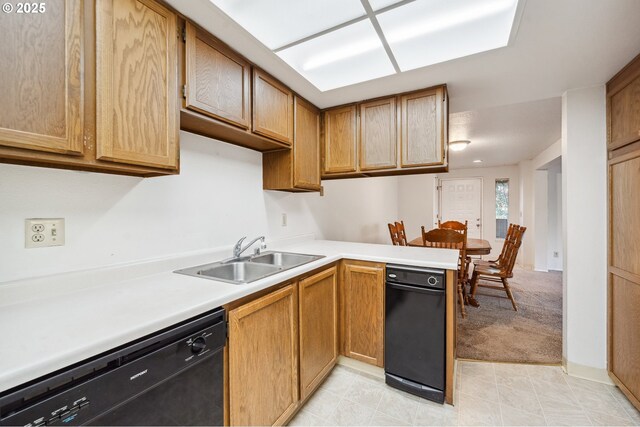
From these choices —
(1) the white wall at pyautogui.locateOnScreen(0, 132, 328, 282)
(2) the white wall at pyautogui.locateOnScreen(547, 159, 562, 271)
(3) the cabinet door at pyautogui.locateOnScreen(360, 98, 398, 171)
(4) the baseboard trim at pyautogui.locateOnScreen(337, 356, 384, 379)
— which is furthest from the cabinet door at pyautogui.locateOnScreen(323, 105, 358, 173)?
(2) the white wall at pyautogui.locateOnScreen(547, 159, 562, 271)

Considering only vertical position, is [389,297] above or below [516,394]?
above

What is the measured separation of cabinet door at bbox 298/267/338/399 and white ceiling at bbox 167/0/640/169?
4.59 feet

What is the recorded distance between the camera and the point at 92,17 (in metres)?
0.96

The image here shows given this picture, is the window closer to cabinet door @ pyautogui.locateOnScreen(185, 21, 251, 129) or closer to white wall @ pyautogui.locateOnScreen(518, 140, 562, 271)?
white wall @ pyautogui.locateOnScreen(518, 140, 562, 271)

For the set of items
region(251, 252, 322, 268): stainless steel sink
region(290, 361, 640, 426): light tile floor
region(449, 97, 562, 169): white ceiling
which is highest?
region(449, 97, 562, 169): white ceiling

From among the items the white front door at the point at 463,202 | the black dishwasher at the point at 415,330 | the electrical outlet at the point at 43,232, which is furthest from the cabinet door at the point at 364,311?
the white front door at the point at 463,202

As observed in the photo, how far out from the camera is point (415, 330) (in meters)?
1.72

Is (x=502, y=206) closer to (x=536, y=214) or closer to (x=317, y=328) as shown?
(x=536, y=214)

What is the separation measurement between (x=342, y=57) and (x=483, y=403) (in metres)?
2.39

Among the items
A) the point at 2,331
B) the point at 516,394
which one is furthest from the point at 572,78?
the point at 2,331

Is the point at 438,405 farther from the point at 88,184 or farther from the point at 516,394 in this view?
the point at 88,184

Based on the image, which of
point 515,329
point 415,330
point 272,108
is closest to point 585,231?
point 515,329

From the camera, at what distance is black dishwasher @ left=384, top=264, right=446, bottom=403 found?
1.65 meters

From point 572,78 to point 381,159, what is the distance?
1.37m
